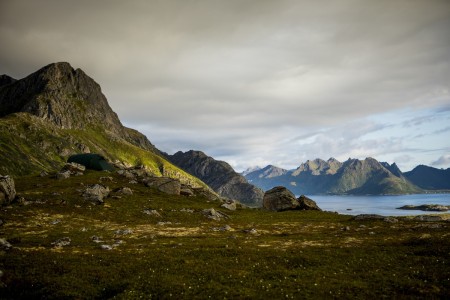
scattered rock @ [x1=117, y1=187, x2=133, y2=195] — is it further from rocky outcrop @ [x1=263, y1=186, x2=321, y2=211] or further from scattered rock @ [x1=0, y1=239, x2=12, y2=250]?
scattered rock @ [x1=0, y1=239, x2=12, y2=250]

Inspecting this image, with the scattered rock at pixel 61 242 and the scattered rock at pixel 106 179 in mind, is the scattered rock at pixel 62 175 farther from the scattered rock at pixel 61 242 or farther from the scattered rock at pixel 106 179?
the scattered rock at pixel 61 242

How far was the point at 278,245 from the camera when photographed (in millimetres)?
41781

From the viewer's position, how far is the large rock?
2483 inches

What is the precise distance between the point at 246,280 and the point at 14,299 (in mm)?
17830

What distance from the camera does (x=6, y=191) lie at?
63938 mm

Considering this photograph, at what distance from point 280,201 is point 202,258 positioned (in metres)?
69.7

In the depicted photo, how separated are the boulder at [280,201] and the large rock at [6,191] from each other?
237 ft

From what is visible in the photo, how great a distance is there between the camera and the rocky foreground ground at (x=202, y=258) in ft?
77.1

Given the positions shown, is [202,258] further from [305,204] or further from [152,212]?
[305,204]

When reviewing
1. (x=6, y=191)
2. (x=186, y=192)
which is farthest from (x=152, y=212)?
(x=186, y=192)

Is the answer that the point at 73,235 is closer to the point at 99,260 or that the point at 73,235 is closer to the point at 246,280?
the point at 99,260

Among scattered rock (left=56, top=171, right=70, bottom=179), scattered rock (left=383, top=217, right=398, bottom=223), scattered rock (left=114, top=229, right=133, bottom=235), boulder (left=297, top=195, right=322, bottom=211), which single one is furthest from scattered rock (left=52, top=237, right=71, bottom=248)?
boulder (left=297, top=195, right=322, bottom=211)

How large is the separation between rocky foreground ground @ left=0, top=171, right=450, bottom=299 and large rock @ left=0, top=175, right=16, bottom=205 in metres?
1.96

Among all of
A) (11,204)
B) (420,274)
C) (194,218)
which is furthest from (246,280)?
(11,204)
